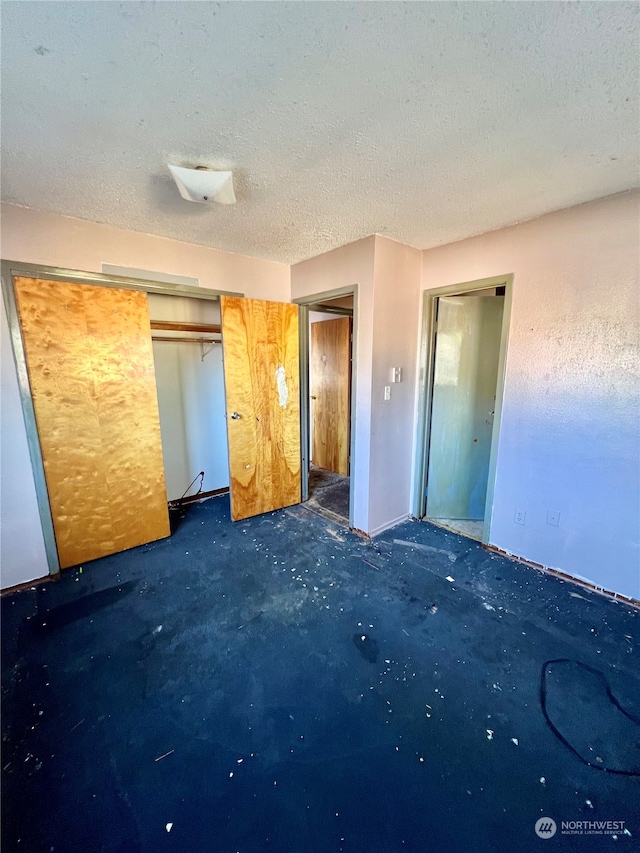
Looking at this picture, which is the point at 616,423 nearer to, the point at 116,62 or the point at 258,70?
the point at 258,70

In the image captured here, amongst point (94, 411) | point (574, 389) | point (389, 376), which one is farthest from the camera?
point (389, 376)

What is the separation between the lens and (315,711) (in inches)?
55.8

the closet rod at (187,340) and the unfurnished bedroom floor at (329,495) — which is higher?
the closet rod at (187,340)

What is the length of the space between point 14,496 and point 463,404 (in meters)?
3.42

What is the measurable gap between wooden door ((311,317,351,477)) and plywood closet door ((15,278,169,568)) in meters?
2.26

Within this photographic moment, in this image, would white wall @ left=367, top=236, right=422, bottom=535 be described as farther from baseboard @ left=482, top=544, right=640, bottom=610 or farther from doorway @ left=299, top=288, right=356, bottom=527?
baseboard @ left=482, top=544, right=640, bottom=610

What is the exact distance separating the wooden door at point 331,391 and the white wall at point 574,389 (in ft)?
6.24

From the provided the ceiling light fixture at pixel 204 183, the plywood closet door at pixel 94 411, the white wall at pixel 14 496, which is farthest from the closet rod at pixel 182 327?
the ceiling light fixture at pixel 204 183

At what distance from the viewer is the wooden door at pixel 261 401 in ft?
9.48

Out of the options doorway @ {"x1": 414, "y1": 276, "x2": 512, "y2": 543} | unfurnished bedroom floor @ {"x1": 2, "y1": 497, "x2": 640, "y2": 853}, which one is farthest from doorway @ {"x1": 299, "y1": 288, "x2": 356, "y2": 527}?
unfurnished bedroom floor @ {"x1": 2, "y1": 497, "x2": 640, "y2": 853}

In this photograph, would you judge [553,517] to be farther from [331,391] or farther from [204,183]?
[204,183]

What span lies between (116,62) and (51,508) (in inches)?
95.3

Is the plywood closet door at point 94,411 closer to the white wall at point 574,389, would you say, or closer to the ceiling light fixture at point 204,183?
the ceiling light fixture at point 204,183

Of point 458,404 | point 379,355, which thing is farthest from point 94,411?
point 458,404
